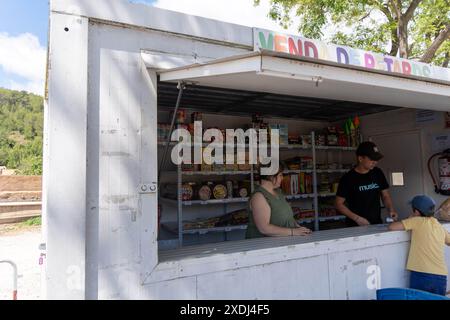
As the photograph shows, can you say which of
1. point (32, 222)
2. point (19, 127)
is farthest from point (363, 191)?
point (19, 127)

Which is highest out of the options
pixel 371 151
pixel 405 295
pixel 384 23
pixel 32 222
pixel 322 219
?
pixel 384 23

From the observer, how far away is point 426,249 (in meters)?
2.76

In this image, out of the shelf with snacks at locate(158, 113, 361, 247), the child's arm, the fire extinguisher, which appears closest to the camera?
the child's arm

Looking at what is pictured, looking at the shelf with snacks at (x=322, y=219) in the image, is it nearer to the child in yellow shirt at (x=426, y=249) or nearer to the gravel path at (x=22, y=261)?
the child in yellow shirt at (x=426, y=249)

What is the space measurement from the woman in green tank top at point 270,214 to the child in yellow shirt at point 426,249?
0.92 m

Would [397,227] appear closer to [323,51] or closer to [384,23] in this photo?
[323,51]

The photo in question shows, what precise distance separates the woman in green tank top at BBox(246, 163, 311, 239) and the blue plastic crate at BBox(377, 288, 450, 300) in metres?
0.72

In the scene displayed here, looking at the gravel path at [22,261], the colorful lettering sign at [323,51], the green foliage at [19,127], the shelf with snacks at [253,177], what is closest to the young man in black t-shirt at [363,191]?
the colorful lettering sign at [323,51]

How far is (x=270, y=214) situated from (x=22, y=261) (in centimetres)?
724

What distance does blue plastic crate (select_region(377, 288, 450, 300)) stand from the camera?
7.17 ft

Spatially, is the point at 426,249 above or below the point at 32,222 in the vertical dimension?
above

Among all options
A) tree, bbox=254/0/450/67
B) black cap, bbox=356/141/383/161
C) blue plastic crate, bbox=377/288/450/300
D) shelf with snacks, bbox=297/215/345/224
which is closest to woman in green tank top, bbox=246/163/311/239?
blue plastic crate, bbox=377/288/450/300

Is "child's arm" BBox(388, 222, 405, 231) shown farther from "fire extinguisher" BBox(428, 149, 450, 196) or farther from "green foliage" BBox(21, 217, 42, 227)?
"green foliage" BBox(21, 217, 42, 227)
